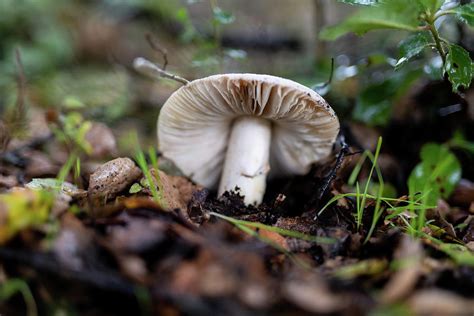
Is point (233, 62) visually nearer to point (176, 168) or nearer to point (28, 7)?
point (176, 168)

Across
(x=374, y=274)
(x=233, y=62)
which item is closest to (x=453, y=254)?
(x=374, y=274)

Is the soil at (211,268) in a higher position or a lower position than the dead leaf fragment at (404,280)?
lower

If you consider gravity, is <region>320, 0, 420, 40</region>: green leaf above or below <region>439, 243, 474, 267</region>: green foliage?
above

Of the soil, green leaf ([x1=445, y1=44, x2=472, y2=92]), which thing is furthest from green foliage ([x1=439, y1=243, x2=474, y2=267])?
green leaf ([x1=445, y1=44, x2=472, y2=92])

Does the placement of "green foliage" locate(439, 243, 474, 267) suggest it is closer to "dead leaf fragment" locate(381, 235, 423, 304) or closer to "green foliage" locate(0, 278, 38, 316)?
"dead leaf fragment" locate(381, 235, 423, 304)

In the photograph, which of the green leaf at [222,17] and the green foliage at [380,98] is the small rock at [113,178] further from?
the green foliage at [380,98]

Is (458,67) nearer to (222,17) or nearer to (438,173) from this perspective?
(438,173)

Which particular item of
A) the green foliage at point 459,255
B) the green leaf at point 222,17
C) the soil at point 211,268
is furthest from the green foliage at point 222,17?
the green foliage at point 459,255
